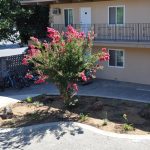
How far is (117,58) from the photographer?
2278 cm

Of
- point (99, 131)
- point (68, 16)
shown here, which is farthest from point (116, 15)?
point (99, 131)

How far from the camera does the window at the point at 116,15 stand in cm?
2202

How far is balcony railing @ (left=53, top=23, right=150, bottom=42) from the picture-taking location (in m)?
20.7

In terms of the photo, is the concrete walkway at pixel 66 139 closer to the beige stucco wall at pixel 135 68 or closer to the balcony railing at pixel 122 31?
the beige stucco wall at pixel 135 68

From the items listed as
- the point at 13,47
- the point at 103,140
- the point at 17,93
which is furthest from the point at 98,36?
the point at 13,47

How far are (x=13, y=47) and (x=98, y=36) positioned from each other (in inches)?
833

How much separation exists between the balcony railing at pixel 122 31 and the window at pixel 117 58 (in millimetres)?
981

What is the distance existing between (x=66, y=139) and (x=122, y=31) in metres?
10.7

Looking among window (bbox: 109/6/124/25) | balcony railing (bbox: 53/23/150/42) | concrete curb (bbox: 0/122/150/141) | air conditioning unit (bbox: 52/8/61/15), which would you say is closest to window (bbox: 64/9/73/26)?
air conditioning unit (bbox: 52/8/61/15)

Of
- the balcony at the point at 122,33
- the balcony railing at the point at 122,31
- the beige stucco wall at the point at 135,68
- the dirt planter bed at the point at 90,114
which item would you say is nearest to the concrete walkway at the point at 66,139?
the dirt planter bed at the point at 90,114

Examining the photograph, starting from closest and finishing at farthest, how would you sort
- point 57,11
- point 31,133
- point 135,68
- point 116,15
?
point 31,133, point 135,68, point 116,15, point 57,11

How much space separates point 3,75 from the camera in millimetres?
22641

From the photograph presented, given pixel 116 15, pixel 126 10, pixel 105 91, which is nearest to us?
pixel 105 91

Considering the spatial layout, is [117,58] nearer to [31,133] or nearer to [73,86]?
[73,86]
